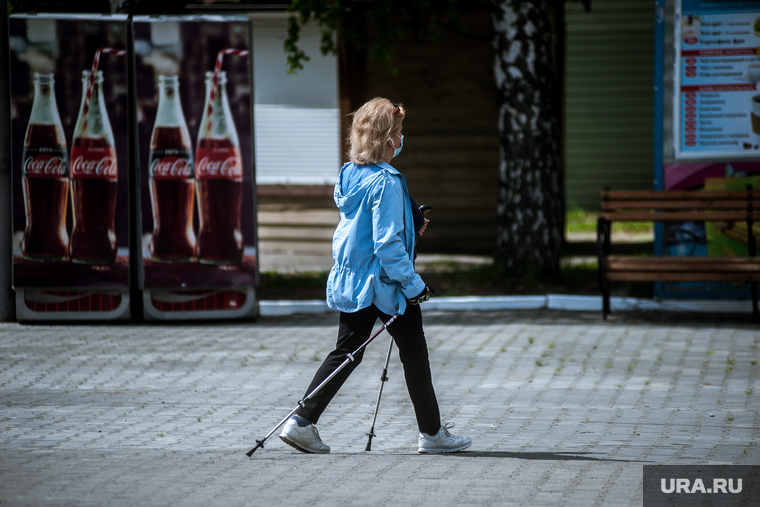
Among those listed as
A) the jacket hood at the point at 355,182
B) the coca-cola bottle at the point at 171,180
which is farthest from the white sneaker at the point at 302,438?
the coca-cola bottle at the point at 171,180

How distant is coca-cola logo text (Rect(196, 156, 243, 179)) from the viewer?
8336mm

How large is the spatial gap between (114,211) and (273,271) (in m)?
3.29

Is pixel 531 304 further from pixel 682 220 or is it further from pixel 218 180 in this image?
pixel 218 180

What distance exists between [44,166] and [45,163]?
0.03m

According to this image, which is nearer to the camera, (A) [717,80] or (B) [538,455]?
(B) [538,455]

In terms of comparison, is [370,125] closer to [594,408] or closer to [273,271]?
[594,408]

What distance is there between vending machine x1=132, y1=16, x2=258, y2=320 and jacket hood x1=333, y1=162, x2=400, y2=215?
4102 millimetres

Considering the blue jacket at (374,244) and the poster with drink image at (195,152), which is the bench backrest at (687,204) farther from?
the blue jacket at (374,244)

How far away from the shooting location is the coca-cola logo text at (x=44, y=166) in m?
8.27

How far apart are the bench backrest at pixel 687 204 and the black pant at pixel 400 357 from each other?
188 inches

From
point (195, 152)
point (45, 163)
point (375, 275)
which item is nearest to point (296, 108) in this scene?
point (195, 152)

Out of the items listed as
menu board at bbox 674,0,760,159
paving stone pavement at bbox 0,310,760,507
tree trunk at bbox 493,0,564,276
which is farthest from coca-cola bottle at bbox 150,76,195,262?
menu board at bbox 674,0,760,159

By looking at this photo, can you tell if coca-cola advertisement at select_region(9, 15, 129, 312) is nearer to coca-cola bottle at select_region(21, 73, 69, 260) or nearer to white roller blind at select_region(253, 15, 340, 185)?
coca-cola bottle at select_region(21, 73, 69, 260)

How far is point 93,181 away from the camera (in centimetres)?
834
